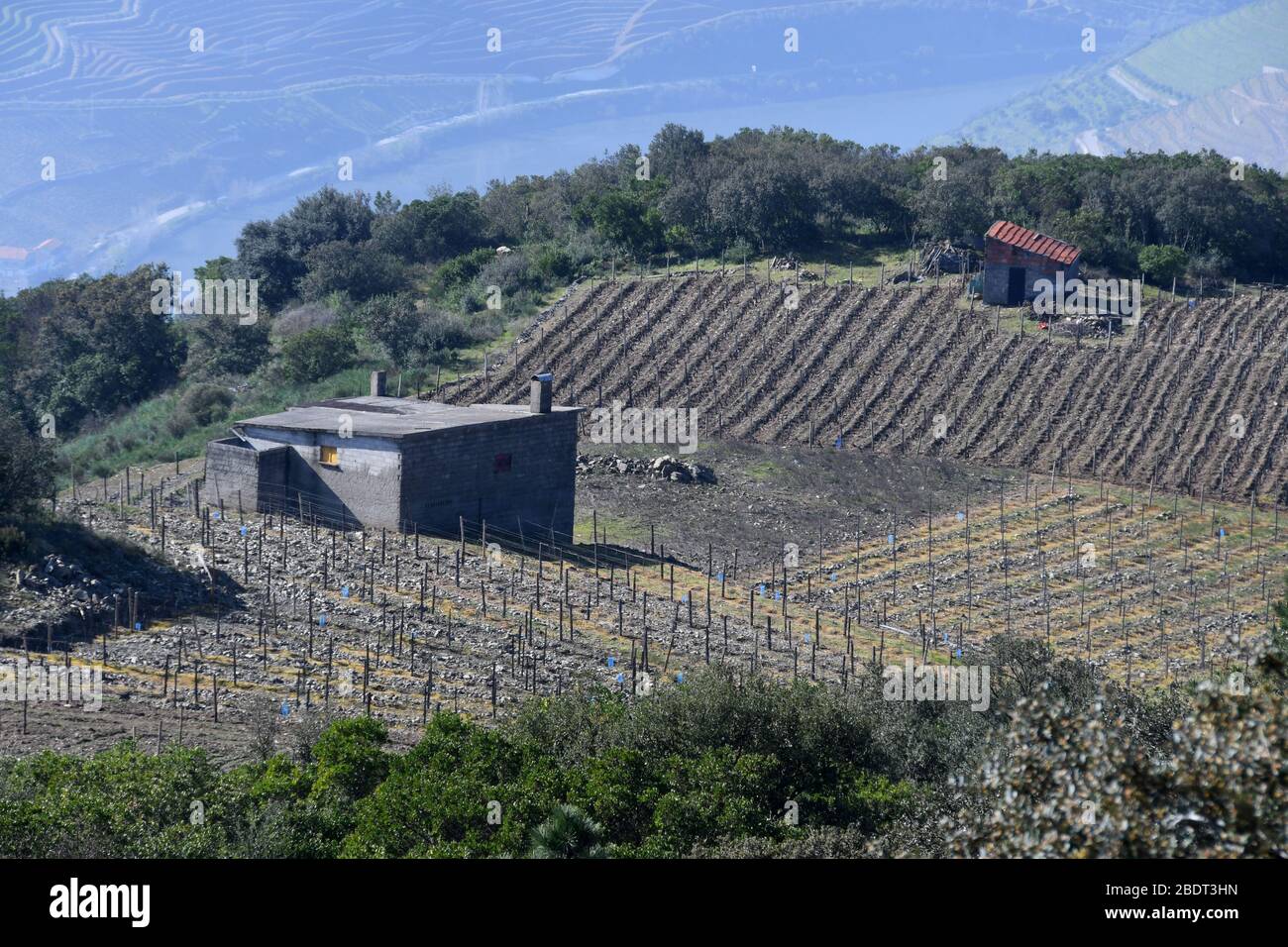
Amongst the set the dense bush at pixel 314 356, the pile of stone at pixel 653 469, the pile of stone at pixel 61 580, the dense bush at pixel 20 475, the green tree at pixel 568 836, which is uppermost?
the dense bush at pixel 314 356

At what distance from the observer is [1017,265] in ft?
195

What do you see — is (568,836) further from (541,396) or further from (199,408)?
(199,408)

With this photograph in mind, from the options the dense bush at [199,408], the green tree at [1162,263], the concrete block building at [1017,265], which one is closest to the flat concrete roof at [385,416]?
the dense bush at [199,408]

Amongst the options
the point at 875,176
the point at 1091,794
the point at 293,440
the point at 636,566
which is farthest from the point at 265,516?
the point at 875,176

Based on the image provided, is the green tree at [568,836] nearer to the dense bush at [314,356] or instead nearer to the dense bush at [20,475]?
the dense bush at [20,475]

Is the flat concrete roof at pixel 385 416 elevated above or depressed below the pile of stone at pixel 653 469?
above

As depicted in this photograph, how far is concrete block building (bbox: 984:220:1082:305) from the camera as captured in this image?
194ft

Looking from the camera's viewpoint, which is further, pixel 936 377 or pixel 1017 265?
pixel 1017 265

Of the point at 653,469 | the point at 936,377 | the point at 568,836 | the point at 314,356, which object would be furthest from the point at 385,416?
the point at 568,836

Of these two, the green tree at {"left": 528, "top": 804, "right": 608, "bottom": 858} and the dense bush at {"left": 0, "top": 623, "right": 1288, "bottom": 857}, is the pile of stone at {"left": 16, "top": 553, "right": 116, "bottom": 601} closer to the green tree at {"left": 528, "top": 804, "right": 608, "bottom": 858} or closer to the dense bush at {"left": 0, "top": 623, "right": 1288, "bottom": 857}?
the dense bush at {"left": 0, "top": 623, "right": 1288, "bottom": 857}

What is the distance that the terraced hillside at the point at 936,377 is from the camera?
50.2 m

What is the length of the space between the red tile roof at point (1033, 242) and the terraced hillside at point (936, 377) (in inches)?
98.8

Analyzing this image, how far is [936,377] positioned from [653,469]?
11482mm

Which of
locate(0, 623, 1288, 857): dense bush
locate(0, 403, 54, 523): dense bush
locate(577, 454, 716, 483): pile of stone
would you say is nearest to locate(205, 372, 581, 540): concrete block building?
locate(0, 403, 54, 523): dense bush
